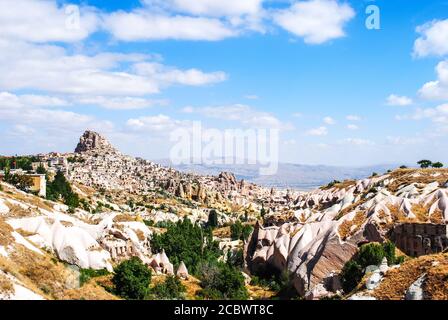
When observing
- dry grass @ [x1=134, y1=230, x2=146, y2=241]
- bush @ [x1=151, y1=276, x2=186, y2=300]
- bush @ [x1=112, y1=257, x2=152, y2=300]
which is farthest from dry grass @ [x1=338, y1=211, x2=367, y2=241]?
dry grass @ [x1=134, y1=230, x2=146, y2=241]

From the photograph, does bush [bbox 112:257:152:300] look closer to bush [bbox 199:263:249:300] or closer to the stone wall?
bush [bbox 199:263:249:300]

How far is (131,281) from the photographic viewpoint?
A: 135 ft

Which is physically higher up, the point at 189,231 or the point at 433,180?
the point at 433,180

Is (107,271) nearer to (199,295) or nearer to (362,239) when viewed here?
(199,295)

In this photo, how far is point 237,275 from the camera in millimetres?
52344

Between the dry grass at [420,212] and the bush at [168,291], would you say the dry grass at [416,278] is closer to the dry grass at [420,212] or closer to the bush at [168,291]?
the bush at [168,291]

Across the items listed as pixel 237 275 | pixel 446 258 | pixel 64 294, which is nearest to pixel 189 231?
pixel 237 275

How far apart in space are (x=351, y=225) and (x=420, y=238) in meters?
8.51

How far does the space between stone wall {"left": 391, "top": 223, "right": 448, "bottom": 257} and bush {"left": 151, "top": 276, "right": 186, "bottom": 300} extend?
28501mm

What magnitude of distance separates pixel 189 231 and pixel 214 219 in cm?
4764

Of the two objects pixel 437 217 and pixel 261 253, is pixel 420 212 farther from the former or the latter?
pixel 261 253

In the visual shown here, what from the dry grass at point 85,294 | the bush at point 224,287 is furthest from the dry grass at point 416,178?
the dry grass at point 85,294

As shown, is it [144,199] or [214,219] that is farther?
[144,199]

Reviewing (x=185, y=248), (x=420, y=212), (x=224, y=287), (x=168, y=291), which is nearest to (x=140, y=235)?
(x=185, y=248)
